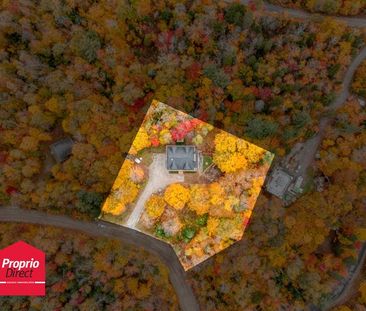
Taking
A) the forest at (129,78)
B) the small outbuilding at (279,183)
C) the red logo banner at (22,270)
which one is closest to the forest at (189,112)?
the forest at (129,78)

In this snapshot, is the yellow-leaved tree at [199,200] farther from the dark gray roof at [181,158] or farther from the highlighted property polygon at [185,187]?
the dark gray roof at [181,158]

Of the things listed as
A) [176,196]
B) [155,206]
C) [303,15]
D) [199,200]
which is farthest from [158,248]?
[303,15]

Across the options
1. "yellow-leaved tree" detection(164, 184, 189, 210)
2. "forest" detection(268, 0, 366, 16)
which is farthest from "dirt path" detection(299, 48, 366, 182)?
"yellow-leaved tree" detection(164, 184, 189, 210)

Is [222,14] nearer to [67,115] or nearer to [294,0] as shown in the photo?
[294,0]

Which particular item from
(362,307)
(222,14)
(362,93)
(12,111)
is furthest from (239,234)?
(12,111)

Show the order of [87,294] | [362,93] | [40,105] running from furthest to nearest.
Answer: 1. [362,93]
2. [40,105]
3. [87,294]
